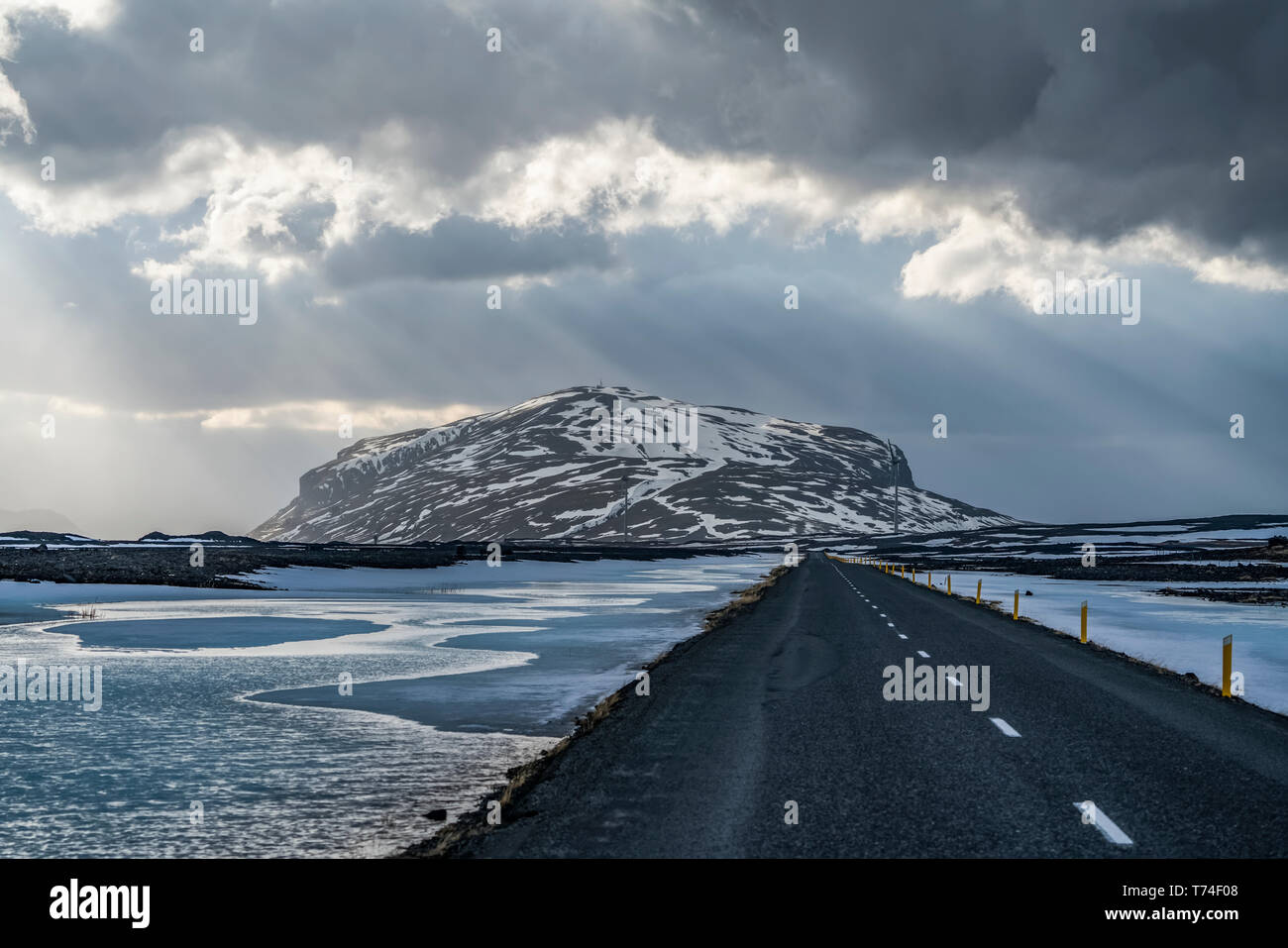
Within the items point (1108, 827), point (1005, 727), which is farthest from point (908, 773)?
point (1005, 727)

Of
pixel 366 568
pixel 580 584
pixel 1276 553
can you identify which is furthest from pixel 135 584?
pixel 1276 553

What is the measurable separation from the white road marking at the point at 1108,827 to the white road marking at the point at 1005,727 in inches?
155

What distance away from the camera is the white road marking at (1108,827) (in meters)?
7.92

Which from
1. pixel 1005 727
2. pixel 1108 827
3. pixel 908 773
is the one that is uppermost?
pixel 1108 827

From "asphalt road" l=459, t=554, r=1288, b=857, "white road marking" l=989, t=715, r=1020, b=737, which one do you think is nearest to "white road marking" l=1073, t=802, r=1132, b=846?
"asphalt road" l=459, t=554, r=1288, b=857

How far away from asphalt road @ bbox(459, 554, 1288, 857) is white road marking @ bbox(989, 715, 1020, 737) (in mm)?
25

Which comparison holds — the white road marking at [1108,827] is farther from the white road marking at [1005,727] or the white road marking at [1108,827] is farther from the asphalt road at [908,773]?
the white road marking at [1005,727]

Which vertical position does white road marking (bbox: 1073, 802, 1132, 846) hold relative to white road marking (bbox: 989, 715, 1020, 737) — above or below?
above

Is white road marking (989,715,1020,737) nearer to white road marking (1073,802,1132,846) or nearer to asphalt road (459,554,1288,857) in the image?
asphalt road (459,554,1288,857)

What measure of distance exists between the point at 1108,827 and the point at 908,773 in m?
2.47

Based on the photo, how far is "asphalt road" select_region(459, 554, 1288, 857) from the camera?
794cm

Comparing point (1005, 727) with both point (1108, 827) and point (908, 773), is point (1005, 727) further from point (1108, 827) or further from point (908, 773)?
point (1108, 827)

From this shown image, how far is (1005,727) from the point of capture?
13.4 meters
